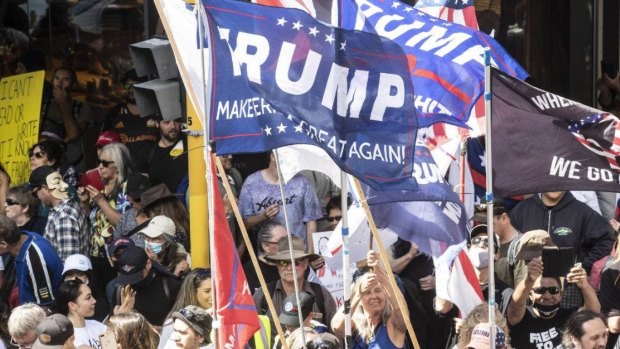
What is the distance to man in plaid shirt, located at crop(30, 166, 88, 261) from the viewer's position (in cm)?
1348

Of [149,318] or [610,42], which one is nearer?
[149,318]

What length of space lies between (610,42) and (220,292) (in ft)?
31.7

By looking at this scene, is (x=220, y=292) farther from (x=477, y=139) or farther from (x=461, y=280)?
(x=477, y=139)

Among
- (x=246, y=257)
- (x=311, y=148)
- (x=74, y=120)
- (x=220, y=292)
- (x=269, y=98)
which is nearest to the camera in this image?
(x=269, y=98)

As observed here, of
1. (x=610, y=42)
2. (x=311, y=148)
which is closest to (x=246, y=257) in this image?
(x=311, y=148)

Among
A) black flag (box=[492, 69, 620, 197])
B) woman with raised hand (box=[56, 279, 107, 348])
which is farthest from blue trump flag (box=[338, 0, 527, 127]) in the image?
woman with raised hand (box=[56, 279, 107, 348])

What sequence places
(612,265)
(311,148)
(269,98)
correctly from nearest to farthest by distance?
(269,98) → (311,148) → (612,265)

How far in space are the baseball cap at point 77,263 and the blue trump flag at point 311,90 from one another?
2.99 m

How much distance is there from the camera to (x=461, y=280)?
37.1ft

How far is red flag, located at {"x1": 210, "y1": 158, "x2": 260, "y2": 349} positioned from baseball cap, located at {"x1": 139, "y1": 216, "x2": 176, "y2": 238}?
2690 millimetres

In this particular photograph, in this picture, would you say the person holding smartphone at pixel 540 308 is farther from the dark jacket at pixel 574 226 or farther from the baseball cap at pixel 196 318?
the baseball cap at pixel 196 318

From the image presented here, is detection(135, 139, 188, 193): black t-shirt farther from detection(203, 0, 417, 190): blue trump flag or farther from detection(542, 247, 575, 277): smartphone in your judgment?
detection(203, 0, 417, 190): blue trump flag

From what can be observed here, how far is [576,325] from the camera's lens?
1111 centimetres

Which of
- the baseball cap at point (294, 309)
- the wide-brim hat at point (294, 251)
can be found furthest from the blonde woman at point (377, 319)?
the wide-brim hat at point (294, 251)
